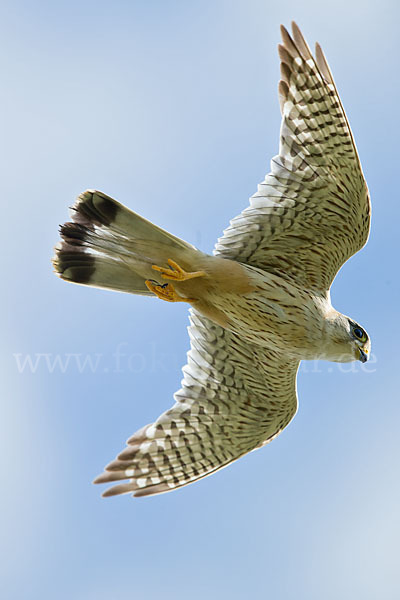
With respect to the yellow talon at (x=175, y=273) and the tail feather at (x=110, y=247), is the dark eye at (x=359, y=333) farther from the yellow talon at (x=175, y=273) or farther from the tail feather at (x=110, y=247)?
the tail feather at (x=110, y=247)

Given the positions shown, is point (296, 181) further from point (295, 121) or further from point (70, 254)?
point (70, 254)

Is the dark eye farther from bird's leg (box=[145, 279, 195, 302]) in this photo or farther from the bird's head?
bird's leg (box=[145, 279, 195, 302])

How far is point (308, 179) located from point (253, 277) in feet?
3.11

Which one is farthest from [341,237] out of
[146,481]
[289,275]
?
[146,481]

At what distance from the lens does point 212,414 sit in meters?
7.64

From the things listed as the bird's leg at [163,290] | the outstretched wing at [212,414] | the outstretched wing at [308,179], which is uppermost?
the outstretched wing at [308,179]

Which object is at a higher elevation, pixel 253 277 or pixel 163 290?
pixel 163 290

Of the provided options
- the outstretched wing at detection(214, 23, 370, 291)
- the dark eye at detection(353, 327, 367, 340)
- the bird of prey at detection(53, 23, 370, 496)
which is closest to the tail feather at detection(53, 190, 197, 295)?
the bird of prey at detection(53, 23, 370, 496)

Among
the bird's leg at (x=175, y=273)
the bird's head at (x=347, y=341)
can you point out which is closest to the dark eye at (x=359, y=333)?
the bird's head at (x=347, y=341)

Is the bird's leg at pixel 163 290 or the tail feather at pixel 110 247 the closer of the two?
the tail feather at pixel 110 247

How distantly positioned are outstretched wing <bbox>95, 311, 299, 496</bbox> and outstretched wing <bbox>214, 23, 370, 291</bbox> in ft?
4.26

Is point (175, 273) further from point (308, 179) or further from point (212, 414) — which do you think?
point (212, 414)

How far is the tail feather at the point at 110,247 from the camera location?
21.0ft

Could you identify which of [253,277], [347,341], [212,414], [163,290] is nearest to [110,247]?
[163,290]
